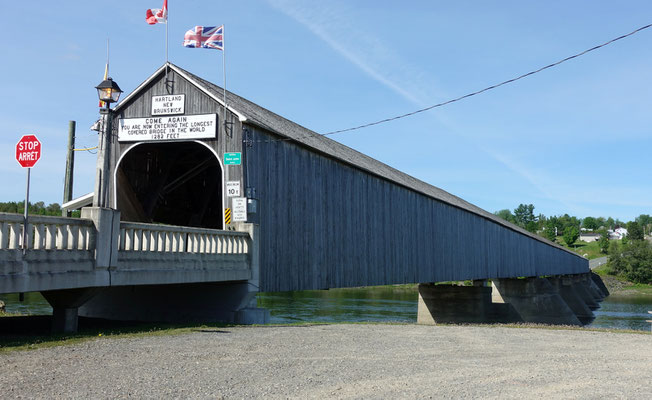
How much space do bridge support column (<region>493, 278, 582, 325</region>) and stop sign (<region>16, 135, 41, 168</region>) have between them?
4190 centimetres

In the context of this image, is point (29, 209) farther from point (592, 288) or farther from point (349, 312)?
point (592, 288)

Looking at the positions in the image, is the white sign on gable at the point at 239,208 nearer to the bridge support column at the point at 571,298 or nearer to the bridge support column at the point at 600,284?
the bridge support column at the point at 571,298

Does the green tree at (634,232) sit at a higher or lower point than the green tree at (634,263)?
higher

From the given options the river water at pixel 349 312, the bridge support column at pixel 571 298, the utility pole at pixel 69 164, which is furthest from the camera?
the bridge support column at pixel 571 298

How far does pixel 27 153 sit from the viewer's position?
926cm

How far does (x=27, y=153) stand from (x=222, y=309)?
6.37 meters

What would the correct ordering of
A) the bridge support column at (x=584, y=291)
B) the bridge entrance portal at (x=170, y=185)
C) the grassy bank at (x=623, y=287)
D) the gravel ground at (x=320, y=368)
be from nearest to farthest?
the gravel ground at (x=320, y=368) → the bridge entrance portal at (x=170, y=185) → the bridge support column at (x=584, y=291) → the grassy bank at (x=623, y=287)

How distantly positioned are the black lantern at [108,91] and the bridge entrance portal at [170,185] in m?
6.92

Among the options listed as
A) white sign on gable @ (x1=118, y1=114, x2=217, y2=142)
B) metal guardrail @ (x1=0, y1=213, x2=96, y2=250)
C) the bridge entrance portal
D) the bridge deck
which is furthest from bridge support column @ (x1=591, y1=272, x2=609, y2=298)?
metal guardrail @ (x1=0, y1=213, x2=96, y2=250)

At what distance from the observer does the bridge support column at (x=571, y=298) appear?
5472cm

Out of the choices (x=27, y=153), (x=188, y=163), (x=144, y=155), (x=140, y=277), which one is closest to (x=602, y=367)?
(x=140, y=277)

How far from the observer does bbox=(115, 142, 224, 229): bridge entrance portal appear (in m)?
18.8

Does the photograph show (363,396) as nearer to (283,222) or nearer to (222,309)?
(222,309)

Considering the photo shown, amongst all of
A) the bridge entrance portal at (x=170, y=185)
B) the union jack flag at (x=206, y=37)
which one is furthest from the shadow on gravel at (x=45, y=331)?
the union jack flag at (x=206, y=37)
